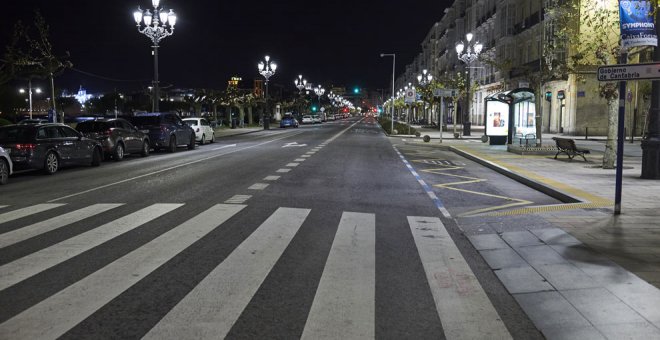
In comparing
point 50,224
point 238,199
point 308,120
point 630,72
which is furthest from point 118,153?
point 308,120

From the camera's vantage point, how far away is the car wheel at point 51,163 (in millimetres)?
15641

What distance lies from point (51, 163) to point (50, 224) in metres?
8.67

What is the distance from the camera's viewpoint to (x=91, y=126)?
67.0ft

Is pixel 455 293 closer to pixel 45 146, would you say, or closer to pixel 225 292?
pixel 225 292

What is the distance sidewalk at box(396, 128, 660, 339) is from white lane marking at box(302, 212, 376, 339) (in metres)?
1.33

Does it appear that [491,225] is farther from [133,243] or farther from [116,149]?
[116,149]

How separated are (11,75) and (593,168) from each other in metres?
22.4

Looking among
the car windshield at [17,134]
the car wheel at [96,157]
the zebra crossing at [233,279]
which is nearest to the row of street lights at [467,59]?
the car wheel at [96,157]

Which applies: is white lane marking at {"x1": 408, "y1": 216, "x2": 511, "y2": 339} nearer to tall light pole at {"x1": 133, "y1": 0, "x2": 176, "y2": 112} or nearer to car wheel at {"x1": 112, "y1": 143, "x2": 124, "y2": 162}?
car wheel at {"x1": 112, "y1": 143, "x2": 124, "y2": 162}

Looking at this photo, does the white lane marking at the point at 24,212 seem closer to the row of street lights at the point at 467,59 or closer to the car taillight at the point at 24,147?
the car taillight at the point at 24,147

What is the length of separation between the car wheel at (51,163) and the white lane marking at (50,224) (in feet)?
22.6

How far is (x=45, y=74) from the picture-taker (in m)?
26.3

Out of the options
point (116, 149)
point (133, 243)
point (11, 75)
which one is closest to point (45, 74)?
point (11, 75)

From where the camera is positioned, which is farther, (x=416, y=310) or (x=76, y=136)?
(x=76, y=136)
